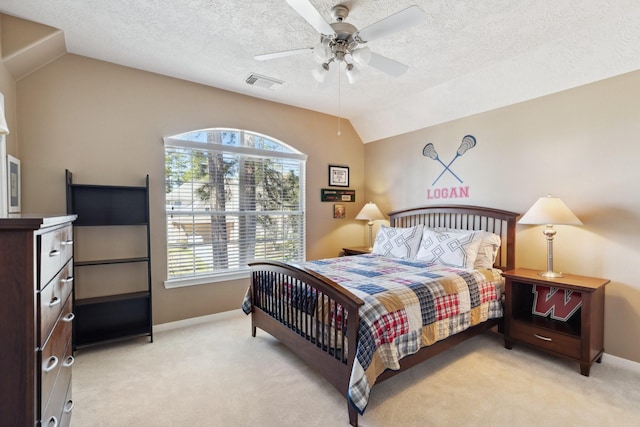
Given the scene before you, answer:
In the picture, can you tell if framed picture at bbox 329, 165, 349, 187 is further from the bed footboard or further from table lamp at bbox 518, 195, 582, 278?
table lamp at bbox 518, 195, 582, 278

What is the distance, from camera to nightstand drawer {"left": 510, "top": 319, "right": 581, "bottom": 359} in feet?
8.21

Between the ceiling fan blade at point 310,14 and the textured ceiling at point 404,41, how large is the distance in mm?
413

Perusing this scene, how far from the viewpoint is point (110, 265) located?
308cm

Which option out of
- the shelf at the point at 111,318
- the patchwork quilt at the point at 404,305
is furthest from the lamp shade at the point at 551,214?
the shelf at the point at 111,318

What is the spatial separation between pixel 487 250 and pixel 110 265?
3.86m

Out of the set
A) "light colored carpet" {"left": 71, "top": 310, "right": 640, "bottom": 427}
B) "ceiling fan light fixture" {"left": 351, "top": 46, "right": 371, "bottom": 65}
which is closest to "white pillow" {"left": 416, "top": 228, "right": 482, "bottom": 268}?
"light colored carpet" {"left": 71, "top": 310, "right": 640, "bottom": 427}

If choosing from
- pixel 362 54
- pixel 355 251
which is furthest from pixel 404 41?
pixel 355 251

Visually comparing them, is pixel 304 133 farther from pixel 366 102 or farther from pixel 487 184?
pixel 487 184

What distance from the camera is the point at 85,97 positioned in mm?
2957

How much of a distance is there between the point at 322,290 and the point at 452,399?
119 centimetres

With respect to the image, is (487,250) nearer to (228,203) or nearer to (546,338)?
(546,338)

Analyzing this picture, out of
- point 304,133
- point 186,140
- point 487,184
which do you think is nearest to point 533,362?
point 487,184

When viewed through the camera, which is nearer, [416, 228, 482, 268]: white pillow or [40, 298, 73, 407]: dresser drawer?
[40, 298, 73, 407]: dresser drawer

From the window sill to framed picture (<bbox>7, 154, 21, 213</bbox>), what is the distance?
1448mm
